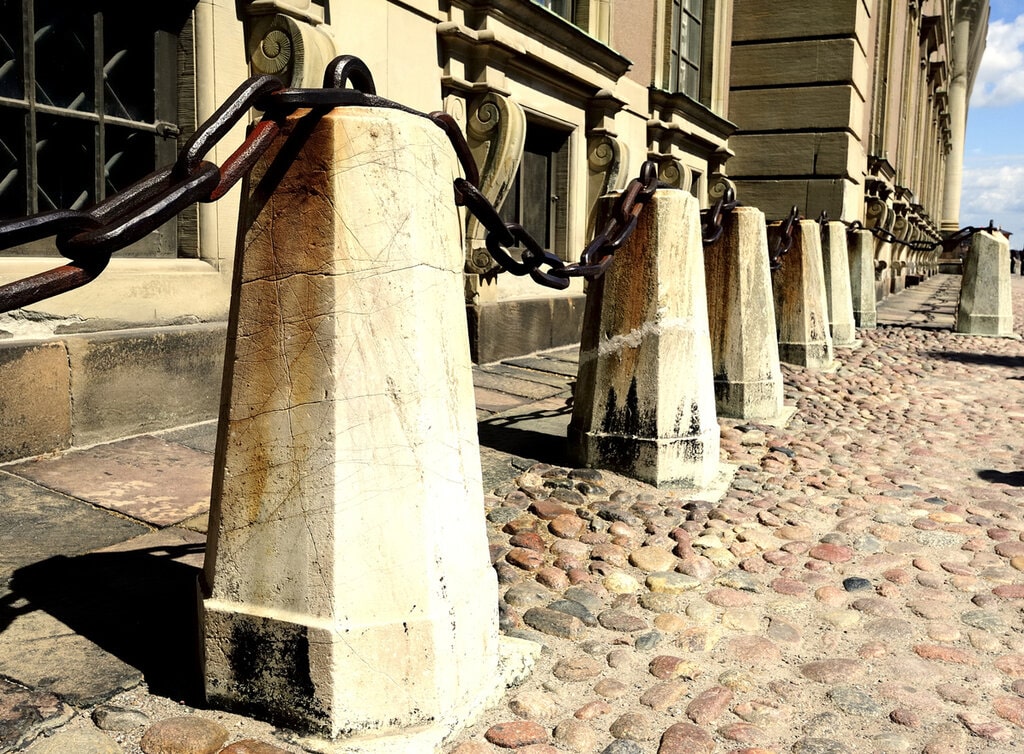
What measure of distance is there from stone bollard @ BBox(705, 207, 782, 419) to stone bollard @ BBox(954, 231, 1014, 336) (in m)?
6.77

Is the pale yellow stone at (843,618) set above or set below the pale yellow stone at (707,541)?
below

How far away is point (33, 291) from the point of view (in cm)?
144

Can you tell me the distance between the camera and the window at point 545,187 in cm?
820

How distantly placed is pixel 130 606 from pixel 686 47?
1086cm

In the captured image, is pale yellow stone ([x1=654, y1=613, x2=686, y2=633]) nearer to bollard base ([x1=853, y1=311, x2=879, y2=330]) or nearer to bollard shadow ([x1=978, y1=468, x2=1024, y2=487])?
bollard shadow ([x1=978, y1=468, x2=1024, y2=487])

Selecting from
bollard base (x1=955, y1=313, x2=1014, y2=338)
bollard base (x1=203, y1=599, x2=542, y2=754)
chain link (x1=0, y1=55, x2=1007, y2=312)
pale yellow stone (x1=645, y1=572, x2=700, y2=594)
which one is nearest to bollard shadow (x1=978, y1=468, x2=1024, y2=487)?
pale yellow stone (x1=645, y1=572, x2=700, y2=594)

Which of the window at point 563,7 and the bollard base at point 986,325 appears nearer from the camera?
the window at point 563,7

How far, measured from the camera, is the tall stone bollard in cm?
189

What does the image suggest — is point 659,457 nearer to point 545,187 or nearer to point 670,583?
point 670,583

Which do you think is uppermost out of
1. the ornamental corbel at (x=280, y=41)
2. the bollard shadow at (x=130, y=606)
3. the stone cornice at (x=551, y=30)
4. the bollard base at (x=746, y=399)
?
the stone cornice at (x=551, y=30)

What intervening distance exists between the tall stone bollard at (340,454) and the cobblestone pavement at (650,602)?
15 cm

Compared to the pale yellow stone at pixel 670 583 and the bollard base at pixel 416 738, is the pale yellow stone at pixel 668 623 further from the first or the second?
the bollard base at pixel 416 738

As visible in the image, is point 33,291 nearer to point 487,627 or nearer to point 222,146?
point 487,627

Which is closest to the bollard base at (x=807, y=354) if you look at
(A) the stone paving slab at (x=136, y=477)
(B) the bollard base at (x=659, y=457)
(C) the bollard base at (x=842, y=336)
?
(C) the bollard base at (x=842, y=336)
